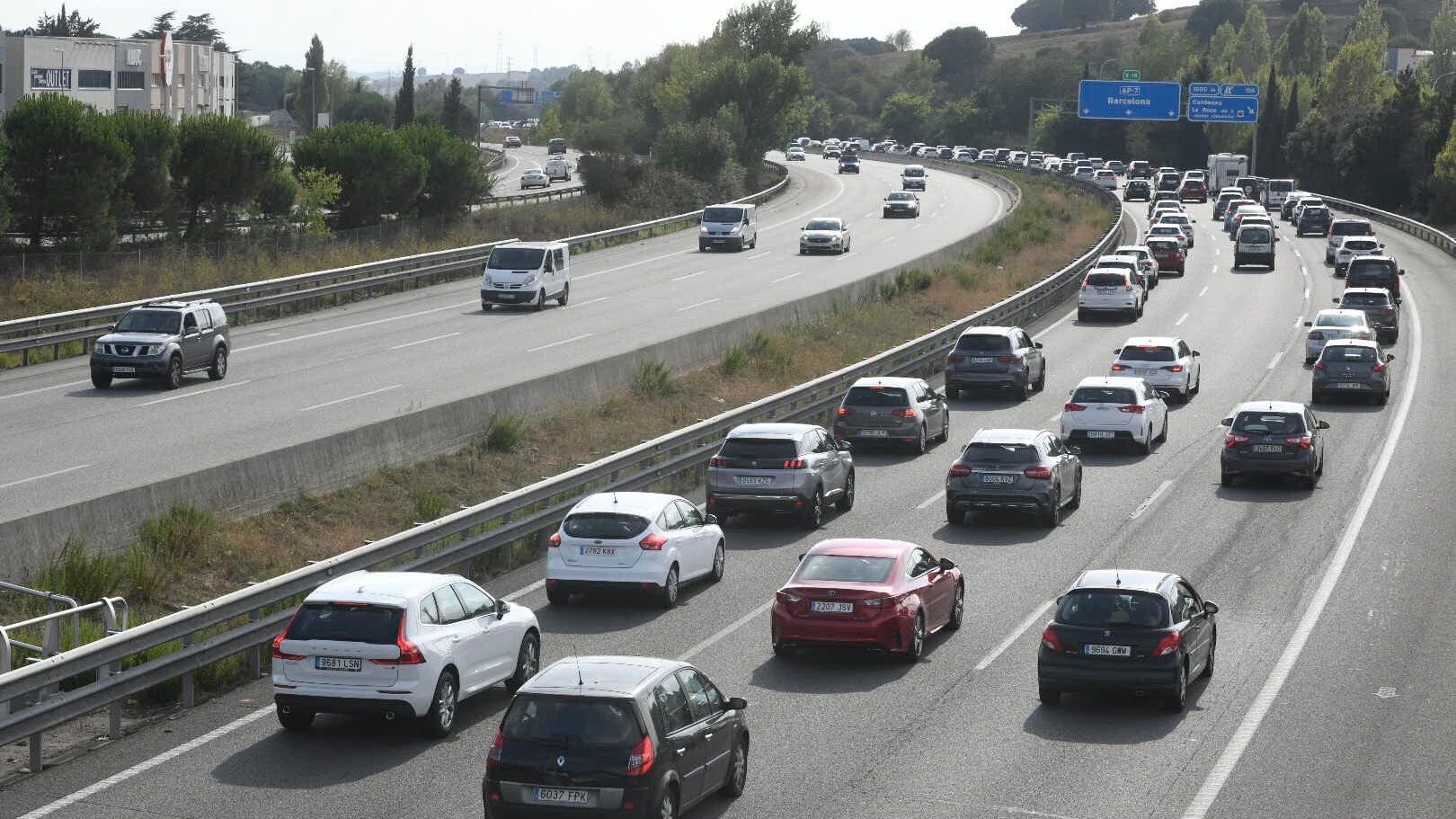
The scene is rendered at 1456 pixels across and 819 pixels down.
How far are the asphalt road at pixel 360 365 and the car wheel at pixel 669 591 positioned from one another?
8.64 meters

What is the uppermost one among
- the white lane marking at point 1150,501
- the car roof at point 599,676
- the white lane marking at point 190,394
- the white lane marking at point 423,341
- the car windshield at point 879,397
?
the car roof at point 599,676

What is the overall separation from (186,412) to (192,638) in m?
16.5

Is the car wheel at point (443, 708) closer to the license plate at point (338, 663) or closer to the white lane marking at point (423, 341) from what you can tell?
the license plate at point (338, 663)

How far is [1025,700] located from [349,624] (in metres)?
6.63

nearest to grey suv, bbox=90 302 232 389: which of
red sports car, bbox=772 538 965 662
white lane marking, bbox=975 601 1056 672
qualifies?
red sports car, bbox=772 538 965 662

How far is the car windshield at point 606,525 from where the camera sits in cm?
2180

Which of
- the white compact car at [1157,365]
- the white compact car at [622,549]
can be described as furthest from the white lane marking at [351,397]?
the white compact car at [1157,365]

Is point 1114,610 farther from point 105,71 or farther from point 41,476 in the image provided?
point 105,71

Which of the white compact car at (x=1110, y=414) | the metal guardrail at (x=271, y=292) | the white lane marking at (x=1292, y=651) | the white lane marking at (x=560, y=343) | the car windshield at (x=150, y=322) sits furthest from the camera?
the white lane marking at (x=560, y=343)

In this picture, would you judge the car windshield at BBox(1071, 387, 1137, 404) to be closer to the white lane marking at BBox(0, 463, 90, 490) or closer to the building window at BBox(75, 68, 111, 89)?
the white lane marking at BBox(0, 463, 90, 490)

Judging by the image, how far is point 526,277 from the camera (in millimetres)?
51438

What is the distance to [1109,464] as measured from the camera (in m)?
33.3

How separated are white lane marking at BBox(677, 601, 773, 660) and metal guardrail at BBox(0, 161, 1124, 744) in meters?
3.59

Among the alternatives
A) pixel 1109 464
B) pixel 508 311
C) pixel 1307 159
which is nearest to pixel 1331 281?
pixel 508 311
